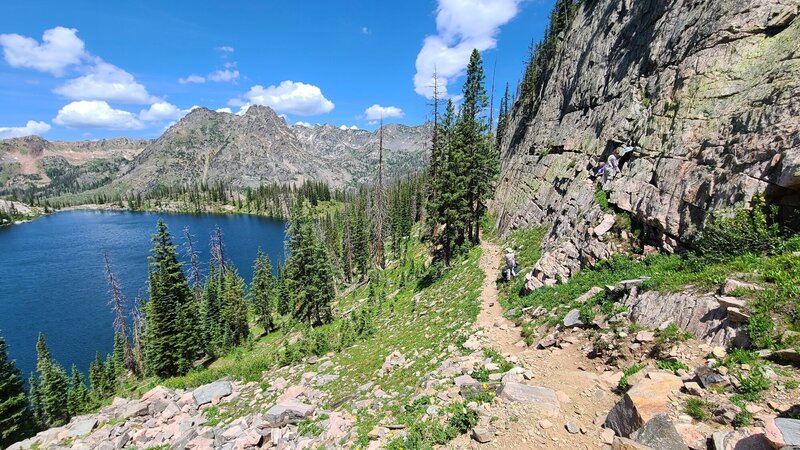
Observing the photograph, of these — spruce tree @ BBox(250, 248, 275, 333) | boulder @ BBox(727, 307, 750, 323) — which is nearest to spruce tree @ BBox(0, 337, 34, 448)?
spruce tree @ BBox(250, 248, 275, 333)

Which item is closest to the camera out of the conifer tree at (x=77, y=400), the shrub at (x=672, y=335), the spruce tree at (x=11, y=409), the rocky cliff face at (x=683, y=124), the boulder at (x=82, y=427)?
the shrub at (x=672, y=335)

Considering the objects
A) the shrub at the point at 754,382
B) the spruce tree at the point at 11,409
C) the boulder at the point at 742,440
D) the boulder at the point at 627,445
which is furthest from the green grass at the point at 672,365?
the spruce tree at the point at 11,409

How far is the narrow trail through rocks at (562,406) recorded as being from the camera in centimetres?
840

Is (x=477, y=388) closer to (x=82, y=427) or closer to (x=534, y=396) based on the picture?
(x=534, y=396)

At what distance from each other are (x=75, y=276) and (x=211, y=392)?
10899cm

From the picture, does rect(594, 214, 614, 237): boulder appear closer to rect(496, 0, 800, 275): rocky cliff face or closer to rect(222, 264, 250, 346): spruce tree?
rect(496, 0, 800, 275): rocky cliff face

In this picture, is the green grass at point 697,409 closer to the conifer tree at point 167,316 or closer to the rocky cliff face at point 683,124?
the rocky cliff face at point 683,124

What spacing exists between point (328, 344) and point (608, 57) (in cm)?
3661

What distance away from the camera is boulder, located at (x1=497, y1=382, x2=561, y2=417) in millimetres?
9312

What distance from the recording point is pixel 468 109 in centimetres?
4384

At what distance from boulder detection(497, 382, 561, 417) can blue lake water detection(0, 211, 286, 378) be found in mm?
56554

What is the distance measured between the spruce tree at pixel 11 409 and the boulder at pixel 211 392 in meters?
27.5

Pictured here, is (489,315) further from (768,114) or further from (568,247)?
(768,114)

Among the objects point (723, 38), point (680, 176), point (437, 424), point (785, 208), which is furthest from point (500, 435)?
point (723, 38)
